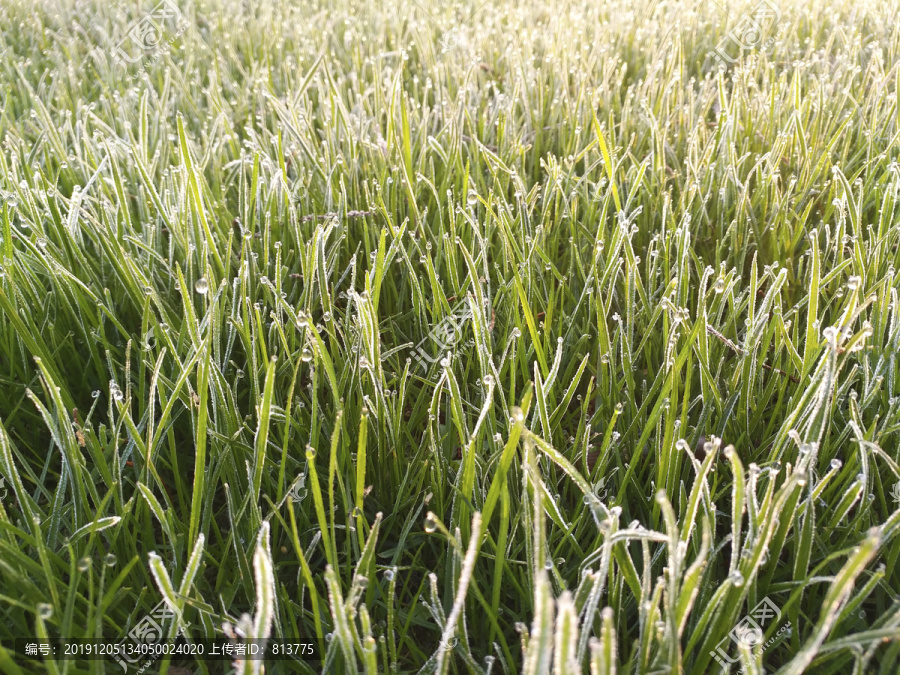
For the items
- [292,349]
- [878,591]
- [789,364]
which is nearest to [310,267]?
[292,349]

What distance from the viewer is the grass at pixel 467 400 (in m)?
0.59

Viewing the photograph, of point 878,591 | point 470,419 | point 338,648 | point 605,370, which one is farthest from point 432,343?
point 878,591

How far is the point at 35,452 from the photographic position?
843mm

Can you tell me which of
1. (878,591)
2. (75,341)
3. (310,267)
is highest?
(310,267)

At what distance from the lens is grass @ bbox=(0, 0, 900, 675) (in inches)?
23.1

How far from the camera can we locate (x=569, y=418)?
891mm

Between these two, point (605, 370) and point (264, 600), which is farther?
point (605, 370)

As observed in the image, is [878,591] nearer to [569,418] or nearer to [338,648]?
[569,418]

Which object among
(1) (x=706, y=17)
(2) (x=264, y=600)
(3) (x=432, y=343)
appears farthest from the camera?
(1) (x=706, y=17)

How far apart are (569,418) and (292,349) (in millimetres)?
394

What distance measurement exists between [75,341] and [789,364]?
40.4 inches

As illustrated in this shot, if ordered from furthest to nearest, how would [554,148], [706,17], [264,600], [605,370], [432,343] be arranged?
1. [706,17]
2. [554,148]
3. [432,343]
4. [605,370]
5. [264,600]

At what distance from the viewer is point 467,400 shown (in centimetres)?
88

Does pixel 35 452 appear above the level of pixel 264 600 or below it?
below
